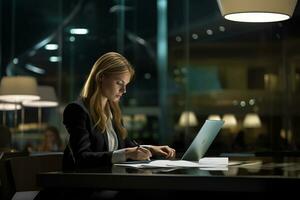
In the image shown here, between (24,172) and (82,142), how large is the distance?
0.35 m

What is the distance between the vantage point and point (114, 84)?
341 cm

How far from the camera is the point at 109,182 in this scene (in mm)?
2359

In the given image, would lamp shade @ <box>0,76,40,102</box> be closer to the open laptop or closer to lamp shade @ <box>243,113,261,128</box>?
lamp shade @ <box>243,113,261,128</box>

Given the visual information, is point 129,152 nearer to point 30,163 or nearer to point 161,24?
point 30,163

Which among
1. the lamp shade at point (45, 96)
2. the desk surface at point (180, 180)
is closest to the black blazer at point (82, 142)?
the desk surface at point (180, 180)

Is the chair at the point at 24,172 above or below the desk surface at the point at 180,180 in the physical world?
below

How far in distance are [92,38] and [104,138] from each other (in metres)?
7.00

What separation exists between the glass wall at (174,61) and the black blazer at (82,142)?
649cm

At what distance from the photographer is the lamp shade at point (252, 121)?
9648 mm

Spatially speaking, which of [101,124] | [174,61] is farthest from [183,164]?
[174,61]

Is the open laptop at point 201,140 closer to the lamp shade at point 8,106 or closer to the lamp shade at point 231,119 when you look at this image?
the lamp shade at point 231,119

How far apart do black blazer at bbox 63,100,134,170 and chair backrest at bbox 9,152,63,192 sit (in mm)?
199

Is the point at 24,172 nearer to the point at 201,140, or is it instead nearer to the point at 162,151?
the point at 162,151

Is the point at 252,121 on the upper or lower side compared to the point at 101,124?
lower
